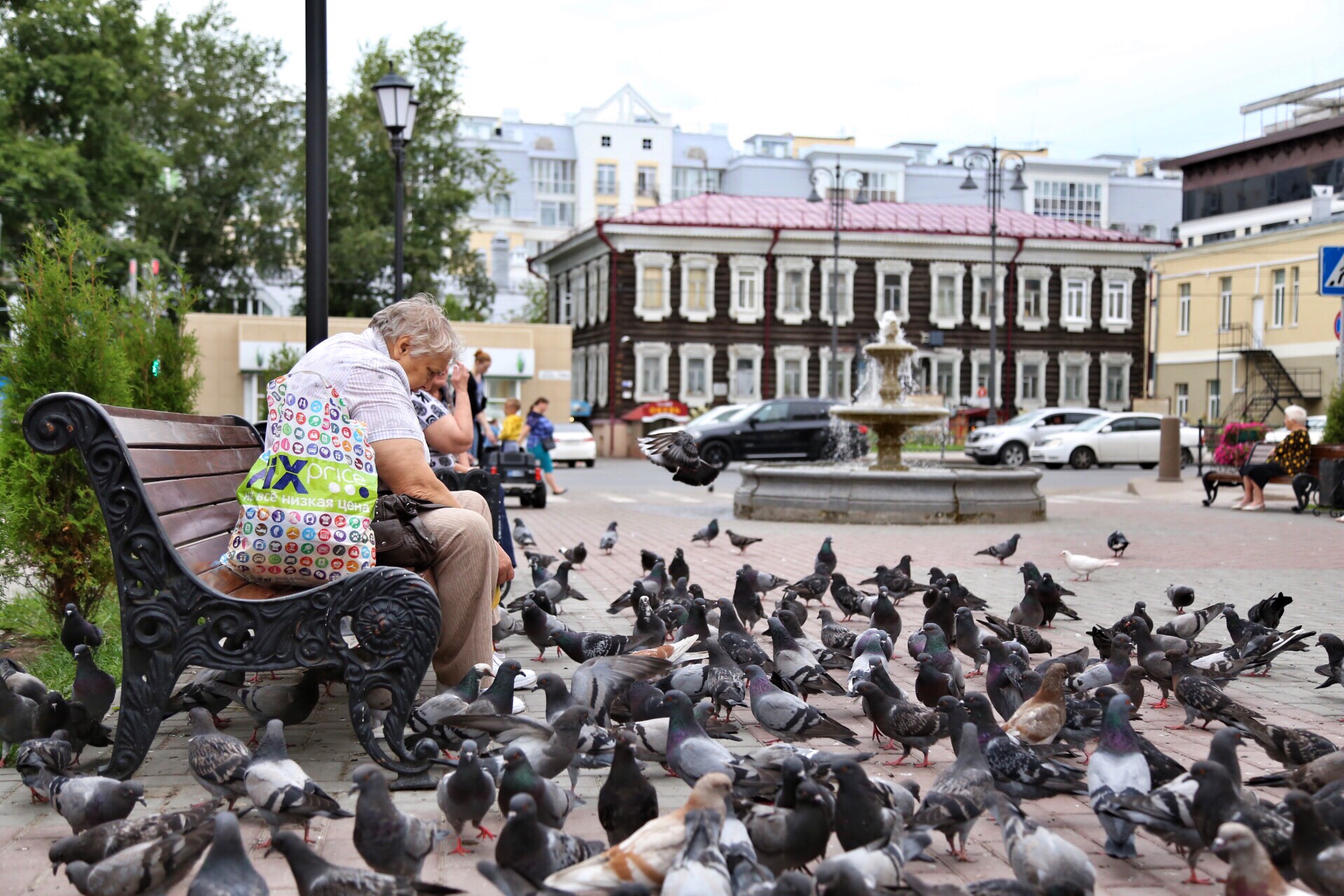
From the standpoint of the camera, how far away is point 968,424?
47.0 m

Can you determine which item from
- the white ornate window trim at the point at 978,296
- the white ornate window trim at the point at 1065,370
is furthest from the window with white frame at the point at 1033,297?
the white ornate window trim at the point at 1065,370

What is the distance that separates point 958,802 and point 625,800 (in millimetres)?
995

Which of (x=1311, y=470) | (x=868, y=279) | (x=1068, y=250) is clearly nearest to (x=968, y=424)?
(x=868, y=279)

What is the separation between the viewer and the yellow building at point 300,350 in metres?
42.3

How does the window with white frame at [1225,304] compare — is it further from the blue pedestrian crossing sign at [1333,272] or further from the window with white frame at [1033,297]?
the blue pedestrian crossing sign at [1333,272]

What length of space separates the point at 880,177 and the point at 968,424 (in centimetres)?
3345

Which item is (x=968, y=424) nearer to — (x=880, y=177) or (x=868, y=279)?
(x=868, y=279)

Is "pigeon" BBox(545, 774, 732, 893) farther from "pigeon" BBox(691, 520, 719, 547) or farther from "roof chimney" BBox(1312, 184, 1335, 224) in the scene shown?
"roof chimney" BBox(1312, 184, 1335, 224)

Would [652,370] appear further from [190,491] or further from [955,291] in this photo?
A: [190,491]

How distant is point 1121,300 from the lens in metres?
54.9

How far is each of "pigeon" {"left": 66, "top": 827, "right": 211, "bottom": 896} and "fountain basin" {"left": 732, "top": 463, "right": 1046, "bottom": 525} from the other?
513 inches

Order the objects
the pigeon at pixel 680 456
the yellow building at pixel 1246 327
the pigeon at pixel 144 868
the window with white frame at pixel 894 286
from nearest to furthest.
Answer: the pigeon at pixel 144 868, the pigeon at pixel 680 456, the yellow building at pixel 1246 327, the window with white frame at pixel 894 286

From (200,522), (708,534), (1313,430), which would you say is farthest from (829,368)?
(200,522)

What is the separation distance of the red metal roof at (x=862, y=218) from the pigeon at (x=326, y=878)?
157ft
